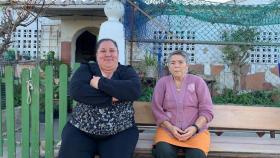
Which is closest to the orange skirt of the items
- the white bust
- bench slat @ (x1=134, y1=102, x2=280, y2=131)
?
bench slat @ (x1=134, y1=102, x2=280, y2=131)

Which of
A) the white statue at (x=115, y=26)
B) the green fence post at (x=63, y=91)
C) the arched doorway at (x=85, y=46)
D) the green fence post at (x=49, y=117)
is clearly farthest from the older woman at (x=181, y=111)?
the arched doorway at (x=85, y=46)

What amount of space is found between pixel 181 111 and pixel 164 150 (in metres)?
0.42

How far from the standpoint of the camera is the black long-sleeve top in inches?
136

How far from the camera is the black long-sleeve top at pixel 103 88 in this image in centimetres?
346

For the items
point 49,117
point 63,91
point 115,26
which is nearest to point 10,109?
point 49,117

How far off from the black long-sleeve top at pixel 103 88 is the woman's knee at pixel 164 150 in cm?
46

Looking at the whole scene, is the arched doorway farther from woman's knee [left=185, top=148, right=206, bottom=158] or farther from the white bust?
woman's knee [left=185, top=148, right=206, bottom=158]

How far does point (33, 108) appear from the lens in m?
4.43

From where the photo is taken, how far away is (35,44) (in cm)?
1335

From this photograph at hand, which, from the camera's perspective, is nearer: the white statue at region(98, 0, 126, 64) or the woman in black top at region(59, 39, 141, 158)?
the woman in black top at region(59, 39, 141, 158)

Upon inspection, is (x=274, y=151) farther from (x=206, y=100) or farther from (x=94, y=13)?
(x=94, y=13)

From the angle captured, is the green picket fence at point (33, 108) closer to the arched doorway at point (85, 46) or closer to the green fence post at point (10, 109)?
the green fence post at point (10, 109)

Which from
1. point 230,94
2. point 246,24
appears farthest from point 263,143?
point 230,94

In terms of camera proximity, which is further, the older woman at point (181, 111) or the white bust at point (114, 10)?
the white bust at point (114, 10)
